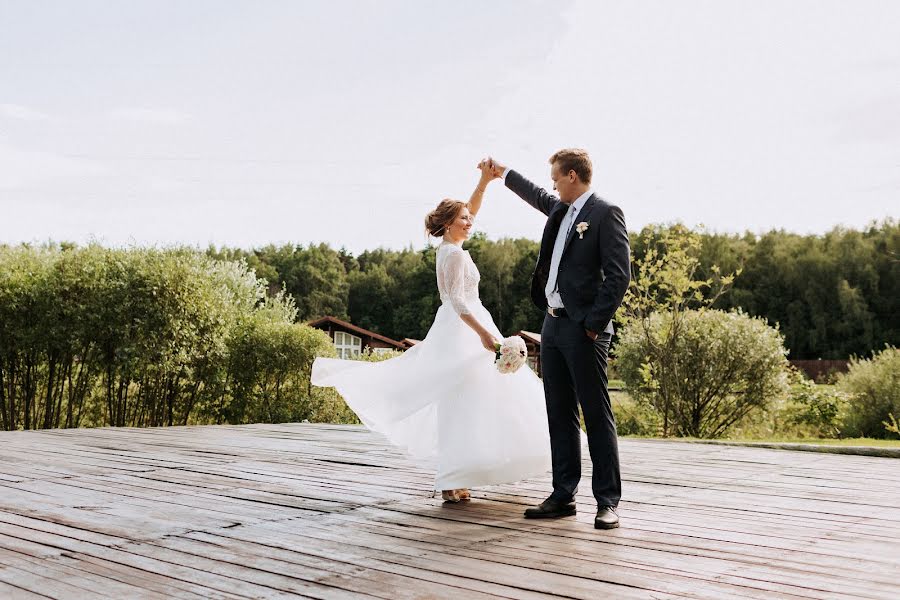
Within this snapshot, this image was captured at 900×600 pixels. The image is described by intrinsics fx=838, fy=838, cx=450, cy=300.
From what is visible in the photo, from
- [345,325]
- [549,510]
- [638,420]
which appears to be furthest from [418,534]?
[345,325]

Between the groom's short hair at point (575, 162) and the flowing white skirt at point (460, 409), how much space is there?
3.03 feet

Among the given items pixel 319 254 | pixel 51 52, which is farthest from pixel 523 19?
pixel 319 254

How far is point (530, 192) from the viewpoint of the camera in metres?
4.20

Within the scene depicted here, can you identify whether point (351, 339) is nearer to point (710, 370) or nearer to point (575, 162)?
point (710, 370)

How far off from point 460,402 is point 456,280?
1.97 ft

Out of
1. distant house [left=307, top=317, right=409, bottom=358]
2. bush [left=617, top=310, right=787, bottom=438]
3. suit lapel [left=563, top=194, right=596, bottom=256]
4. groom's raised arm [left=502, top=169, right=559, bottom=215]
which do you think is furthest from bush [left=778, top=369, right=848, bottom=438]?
distant house [left=307, top=317, right=409, bottom=358]

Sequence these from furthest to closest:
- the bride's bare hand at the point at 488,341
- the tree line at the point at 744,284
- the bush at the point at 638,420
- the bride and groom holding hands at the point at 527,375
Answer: the tree line at the point at 744,284 → the bush at the point at 638,420 → the bride's bare hand at the point at 488,341 → the bride and groom holding hands at the point at 527,375

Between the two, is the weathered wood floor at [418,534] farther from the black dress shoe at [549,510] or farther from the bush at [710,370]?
the bush at [710,370]

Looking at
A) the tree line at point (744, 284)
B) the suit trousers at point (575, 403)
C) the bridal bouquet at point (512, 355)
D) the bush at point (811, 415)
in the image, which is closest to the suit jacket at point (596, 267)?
the suit trousers at point (575, 403)

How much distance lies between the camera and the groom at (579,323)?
3.49 meters

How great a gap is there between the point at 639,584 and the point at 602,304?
3.86ft

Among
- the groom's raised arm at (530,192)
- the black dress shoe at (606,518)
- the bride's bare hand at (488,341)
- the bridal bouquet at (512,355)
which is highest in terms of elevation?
the groom's raised arm at (530,192)

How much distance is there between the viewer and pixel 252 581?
106 inches

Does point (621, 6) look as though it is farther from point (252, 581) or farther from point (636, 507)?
point (252, 581)
